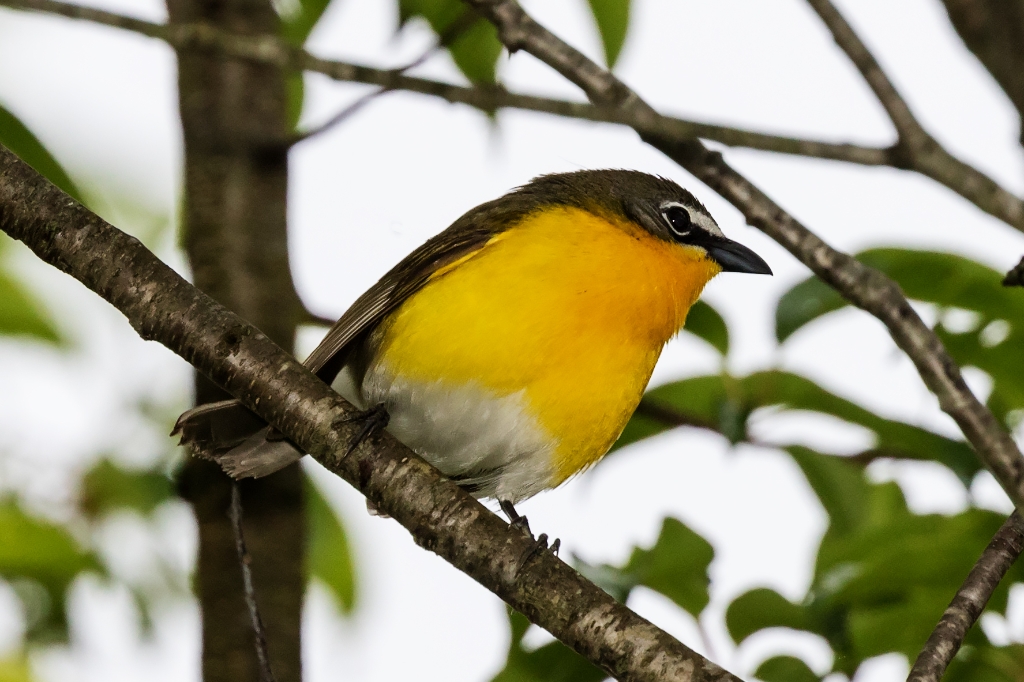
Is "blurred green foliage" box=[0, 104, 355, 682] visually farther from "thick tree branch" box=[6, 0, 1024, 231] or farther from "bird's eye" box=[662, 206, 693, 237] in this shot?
"bird's eye" box=[662, 206, 693, 237]

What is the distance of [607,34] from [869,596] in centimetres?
229

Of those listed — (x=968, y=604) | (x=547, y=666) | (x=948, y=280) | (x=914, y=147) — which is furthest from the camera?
(x=948, y=280)

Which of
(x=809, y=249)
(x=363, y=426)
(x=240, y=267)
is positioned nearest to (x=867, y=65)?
(x=809, y=249)

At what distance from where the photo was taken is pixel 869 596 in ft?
12.8

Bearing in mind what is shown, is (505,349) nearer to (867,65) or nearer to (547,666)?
(547,666)

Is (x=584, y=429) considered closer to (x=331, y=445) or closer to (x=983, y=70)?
(x=331, y=445)

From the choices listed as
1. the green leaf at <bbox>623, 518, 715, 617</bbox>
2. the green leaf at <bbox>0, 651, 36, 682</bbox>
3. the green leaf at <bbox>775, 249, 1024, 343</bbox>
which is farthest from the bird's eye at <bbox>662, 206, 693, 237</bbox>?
the green leaf at <bbox>0, 651, 36, 682</bbox>

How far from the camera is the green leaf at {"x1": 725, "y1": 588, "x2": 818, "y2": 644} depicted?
156 inches

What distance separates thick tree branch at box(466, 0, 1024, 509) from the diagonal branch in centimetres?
29

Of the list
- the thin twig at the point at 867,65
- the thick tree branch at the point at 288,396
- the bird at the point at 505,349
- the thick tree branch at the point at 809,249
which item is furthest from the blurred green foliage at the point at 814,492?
the thin twig at the point at 867,65

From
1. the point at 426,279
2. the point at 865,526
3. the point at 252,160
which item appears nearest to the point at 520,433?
the point at 426,279

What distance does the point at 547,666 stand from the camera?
12.6ft

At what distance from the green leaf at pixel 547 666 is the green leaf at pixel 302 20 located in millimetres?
2516

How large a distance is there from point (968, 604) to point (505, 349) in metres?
2.09
